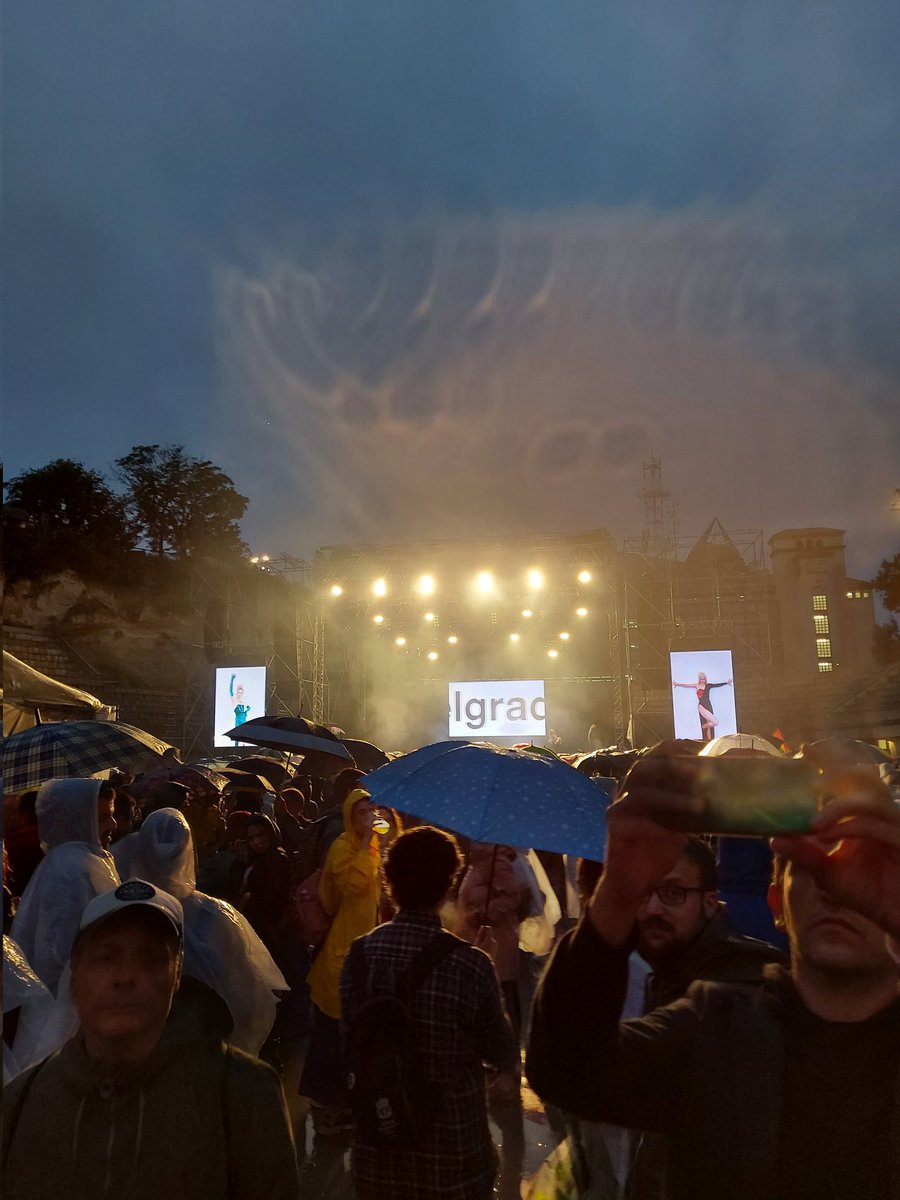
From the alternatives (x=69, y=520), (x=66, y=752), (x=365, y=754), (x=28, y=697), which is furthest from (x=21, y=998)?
(x=69, y=520)

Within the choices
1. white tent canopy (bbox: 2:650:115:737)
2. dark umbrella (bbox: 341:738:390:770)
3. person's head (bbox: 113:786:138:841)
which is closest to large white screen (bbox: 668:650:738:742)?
dark umbrella (bbox: 341:738:390:770)

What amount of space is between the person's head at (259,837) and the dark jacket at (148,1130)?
3.95 m

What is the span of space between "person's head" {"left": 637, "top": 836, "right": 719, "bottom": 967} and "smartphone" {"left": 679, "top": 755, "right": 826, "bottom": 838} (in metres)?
0.93

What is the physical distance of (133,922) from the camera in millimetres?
1923

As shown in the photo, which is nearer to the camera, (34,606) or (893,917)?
(893,917)

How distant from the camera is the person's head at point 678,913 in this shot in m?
2.05

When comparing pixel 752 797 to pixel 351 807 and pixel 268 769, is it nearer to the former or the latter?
pixel 351 807

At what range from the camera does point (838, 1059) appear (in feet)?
4.36

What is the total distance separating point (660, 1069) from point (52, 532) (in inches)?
1424

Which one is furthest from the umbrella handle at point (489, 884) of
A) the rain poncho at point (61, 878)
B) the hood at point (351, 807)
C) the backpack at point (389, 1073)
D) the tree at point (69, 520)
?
the tree at point (69, 520)

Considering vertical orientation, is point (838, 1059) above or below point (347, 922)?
above

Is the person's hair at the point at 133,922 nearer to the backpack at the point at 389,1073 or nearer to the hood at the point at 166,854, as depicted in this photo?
the backpack at the point at 389,1073

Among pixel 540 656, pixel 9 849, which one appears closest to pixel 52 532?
pixel 540 656

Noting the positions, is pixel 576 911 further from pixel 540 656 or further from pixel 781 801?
pixel 540 656
